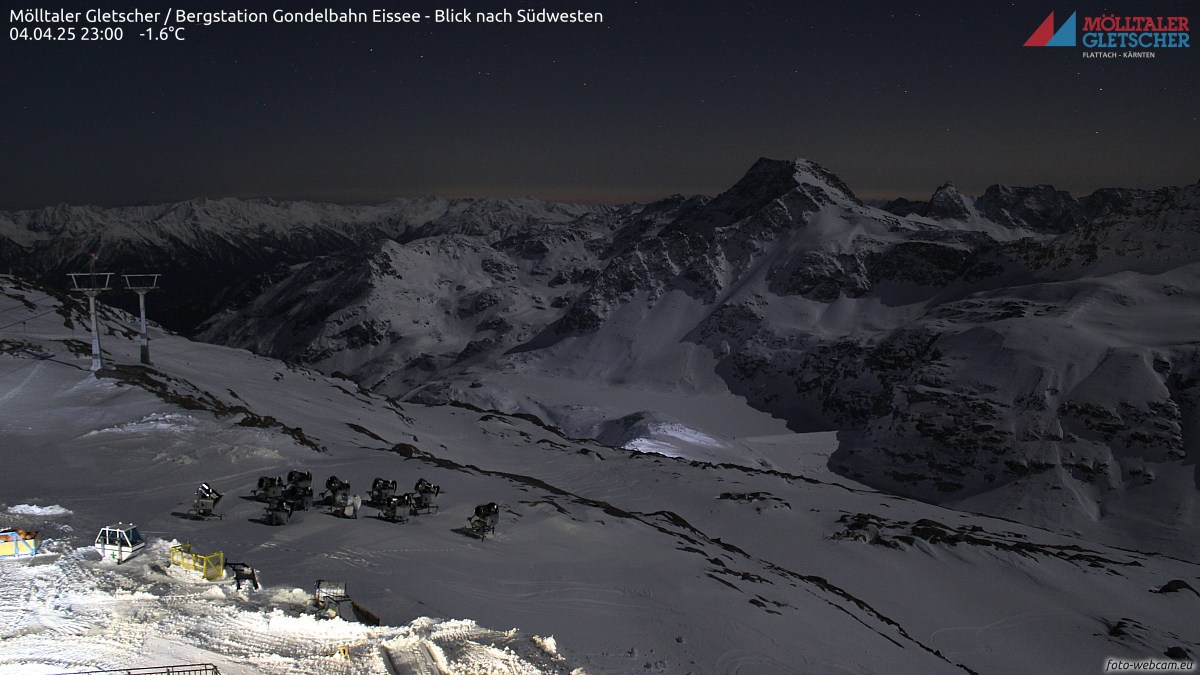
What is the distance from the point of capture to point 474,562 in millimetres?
25641

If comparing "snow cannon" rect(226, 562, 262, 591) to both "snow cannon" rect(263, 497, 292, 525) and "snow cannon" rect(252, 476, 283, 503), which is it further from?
"snow cannon" rect(252, 476, 283, 503)

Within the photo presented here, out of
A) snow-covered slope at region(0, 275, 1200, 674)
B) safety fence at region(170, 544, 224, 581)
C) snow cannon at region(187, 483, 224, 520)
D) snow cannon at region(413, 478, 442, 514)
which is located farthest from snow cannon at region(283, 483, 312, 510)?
safety fence at region(170, 544, 224, 581)

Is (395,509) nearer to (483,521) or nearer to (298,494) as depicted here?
(483,521)

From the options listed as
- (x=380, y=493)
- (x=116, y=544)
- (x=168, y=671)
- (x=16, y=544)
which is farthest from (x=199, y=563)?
(x=380, y=493)

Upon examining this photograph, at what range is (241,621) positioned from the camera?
52.0 feet

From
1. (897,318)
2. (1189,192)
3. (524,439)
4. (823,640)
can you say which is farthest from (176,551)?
(1189,192)

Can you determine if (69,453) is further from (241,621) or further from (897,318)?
(897,318)

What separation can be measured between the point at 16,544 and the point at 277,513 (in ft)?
26.9

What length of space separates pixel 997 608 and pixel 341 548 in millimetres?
43422

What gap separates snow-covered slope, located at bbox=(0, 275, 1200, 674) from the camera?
16.1 meters

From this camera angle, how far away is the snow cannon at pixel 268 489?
28.2m

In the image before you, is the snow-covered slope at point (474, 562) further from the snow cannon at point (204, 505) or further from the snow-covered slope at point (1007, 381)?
the snow-covered slope at point (1007, 381)

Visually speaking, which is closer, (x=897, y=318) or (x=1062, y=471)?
(x=1062, y=471)

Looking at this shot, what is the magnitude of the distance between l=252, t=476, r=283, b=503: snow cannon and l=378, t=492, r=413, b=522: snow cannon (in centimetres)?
416
